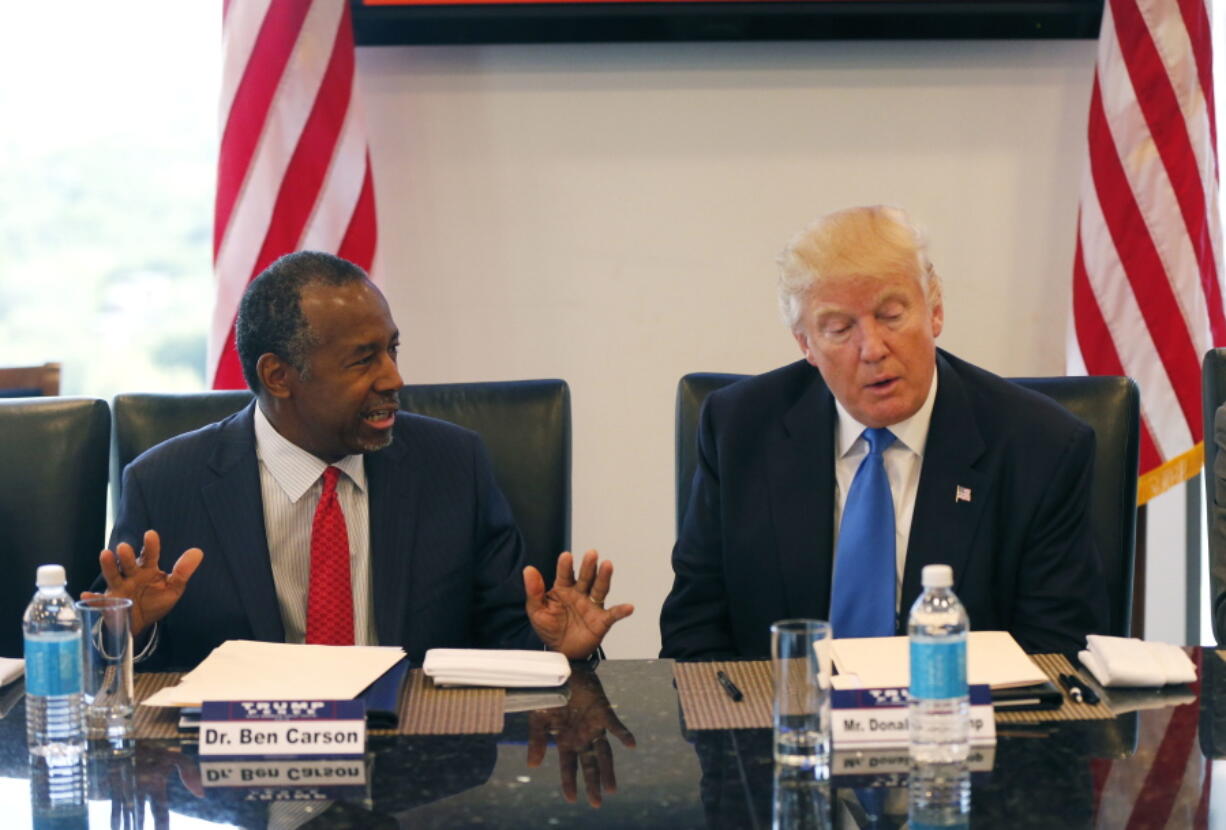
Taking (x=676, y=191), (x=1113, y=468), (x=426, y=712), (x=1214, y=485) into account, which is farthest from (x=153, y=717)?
(x=676, y=191)

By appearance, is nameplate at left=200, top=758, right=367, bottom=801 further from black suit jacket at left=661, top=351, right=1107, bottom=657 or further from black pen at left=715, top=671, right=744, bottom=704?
black suit jacket at left=661, top=351, right=1107, bottom=657

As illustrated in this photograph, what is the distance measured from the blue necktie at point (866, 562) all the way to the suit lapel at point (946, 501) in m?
0.04

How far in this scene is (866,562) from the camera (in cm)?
231

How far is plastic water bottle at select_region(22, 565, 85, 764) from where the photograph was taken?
1.69 meters

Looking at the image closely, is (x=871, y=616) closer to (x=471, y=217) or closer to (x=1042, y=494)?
(x=1042, y=494)

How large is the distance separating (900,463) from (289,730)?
45.9 inches

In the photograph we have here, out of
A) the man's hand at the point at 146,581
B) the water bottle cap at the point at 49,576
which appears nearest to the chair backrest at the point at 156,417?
the man's hand at the point at 146,581

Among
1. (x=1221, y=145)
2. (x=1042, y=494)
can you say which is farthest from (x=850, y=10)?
(x=1042, y=494)

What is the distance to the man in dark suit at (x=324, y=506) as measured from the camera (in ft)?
7.98

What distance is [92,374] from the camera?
4148mm

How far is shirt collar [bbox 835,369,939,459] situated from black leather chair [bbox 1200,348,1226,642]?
0.57 meters

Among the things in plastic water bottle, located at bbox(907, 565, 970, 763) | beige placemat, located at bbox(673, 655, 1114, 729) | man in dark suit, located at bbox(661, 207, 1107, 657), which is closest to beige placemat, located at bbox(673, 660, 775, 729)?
beige placemat, located at bbox(673, 655, 1114, 729)

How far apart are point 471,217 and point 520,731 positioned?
2319 millimetres

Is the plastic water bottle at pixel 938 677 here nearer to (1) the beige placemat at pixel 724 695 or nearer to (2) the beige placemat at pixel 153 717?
(1) the beige placemat at pixel 724 695
